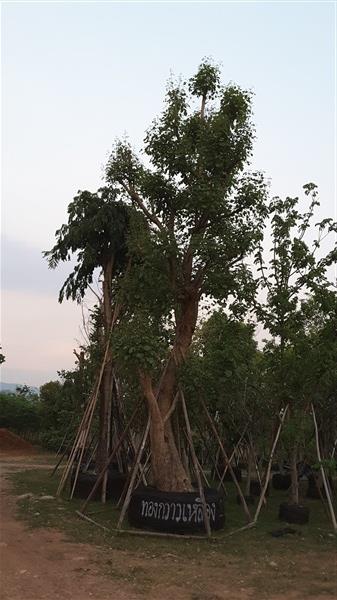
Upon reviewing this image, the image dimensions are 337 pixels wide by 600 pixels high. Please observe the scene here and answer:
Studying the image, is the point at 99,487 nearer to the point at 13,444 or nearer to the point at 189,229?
the point at 189,229

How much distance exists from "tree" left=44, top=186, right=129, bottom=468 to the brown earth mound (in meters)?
16.1

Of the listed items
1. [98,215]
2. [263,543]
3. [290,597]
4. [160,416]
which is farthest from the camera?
[98,215]

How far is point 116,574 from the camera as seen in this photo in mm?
6836

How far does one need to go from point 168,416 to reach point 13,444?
21.0 metres

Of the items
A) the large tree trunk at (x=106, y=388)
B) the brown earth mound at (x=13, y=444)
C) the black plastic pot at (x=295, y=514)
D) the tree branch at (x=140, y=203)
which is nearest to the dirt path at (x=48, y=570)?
the large tree trunk at (x=106, y=388)

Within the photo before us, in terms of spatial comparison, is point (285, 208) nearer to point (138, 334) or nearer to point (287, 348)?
point (287, 348)

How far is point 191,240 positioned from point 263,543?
5.77 m

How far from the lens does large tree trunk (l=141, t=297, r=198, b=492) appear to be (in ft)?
34.7

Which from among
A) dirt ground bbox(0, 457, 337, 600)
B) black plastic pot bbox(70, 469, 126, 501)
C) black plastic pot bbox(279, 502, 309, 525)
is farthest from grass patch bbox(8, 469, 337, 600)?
black plastic pot bbox(70, 469, 126, 501)

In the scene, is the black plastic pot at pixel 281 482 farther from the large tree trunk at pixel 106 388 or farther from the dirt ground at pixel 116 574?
the dirt ground at pixel 116 574

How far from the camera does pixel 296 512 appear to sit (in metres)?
10.9

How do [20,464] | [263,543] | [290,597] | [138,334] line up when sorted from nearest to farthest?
[290,597], [263,543], [138,334], [20,464]

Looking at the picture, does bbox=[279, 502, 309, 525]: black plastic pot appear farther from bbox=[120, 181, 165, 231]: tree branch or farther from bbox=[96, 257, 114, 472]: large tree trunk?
bbox=[120, 181, 165, 231]: tree branch

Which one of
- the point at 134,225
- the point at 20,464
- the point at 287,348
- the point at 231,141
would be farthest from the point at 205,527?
the point at 20,464
